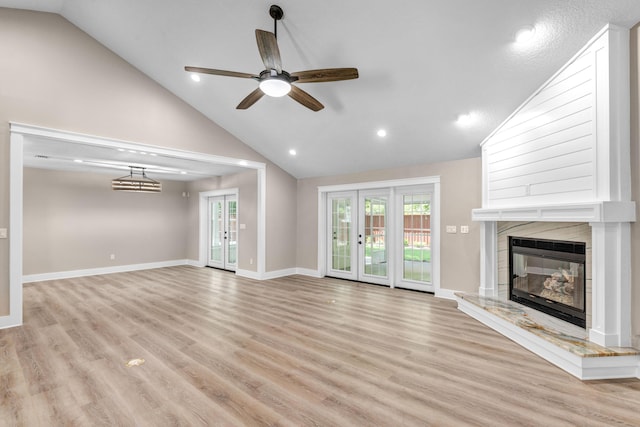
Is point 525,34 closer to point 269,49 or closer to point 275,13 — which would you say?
point 269,49

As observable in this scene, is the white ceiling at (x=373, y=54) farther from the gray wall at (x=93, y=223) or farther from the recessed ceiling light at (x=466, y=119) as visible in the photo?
the gray wall at (x=93, y=223)

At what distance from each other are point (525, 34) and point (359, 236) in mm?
4477

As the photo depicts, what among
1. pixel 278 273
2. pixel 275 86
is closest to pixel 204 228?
pixel 278 273

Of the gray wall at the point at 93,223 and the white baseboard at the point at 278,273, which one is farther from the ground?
the gray wall at the point at 93,223

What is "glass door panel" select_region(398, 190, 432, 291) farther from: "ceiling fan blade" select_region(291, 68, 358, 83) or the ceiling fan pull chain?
the ceiling fan pull chain

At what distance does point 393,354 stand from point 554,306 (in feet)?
6.89

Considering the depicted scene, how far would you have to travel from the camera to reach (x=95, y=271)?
23.8 feet

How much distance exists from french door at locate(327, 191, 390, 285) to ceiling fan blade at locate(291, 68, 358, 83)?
3.55m

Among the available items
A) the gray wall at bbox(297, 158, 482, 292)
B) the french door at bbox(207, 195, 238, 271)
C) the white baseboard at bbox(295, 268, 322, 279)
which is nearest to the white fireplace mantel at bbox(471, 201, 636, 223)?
the gray wall at bbox(297, 158, 482, 292)

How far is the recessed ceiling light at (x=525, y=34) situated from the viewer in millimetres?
2698

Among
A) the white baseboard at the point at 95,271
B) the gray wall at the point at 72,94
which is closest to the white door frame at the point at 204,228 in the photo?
the white baseboard at the point at 95,271

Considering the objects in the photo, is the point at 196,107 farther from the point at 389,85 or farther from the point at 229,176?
the point at 389,85

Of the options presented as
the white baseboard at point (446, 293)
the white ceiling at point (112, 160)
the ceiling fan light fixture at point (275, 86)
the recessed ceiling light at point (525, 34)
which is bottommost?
the white baseboard at point (446, 293)

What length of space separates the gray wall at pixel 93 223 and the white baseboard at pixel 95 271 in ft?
0.31
